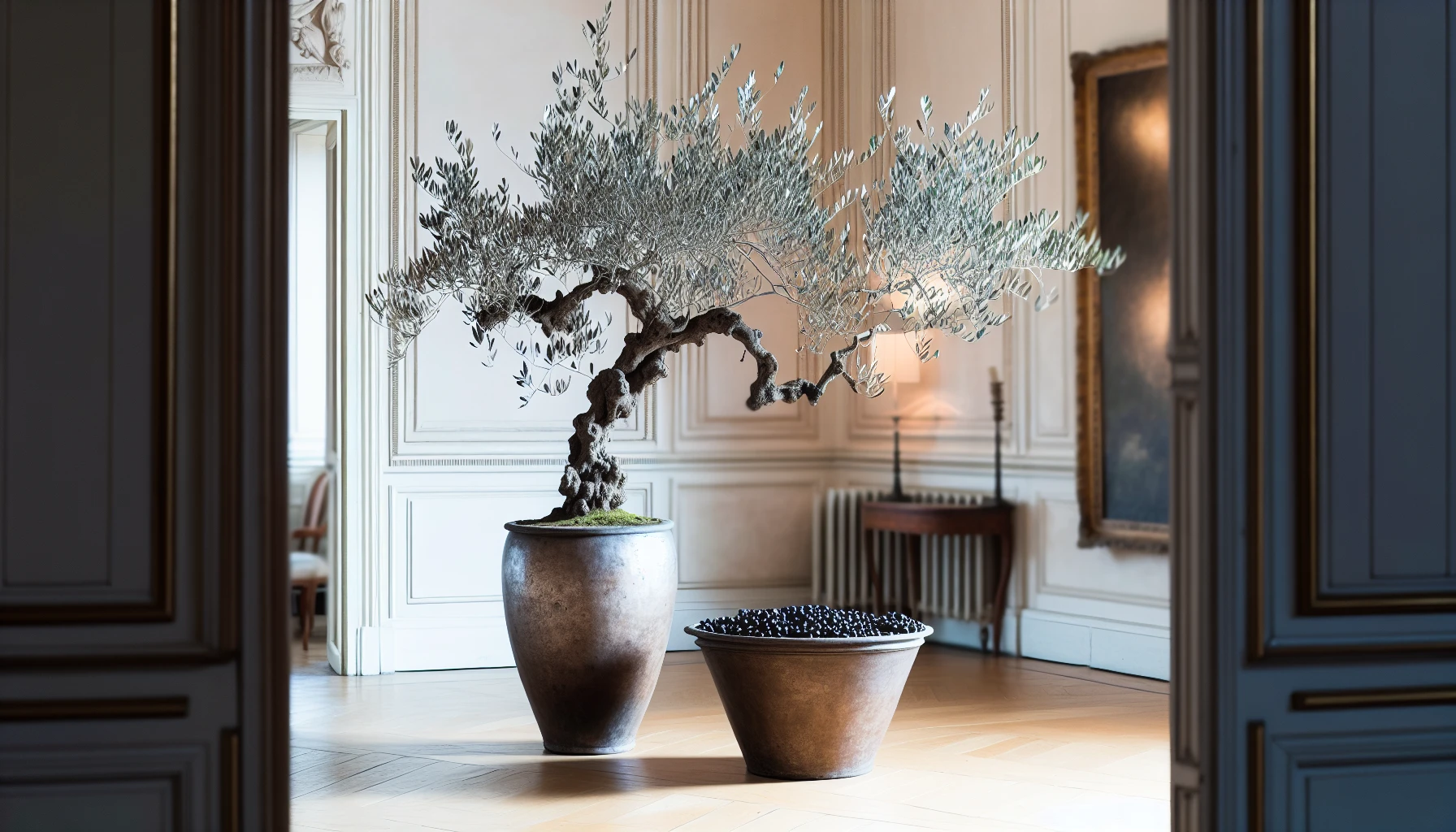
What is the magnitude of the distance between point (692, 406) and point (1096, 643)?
2231 mm

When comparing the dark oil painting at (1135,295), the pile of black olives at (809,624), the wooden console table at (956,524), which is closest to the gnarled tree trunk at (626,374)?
the pile of black olives at (809,624)

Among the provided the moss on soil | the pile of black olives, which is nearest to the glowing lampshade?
the moss on soil

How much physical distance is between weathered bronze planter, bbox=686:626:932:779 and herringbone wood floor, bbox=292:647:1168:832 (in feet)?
0.29

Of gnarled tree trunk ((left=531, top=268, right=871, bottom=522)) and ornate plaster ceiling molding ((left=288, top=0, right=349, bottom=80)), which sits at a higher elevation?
ornate plaster ceiling molding ((left=288, top=0, right=349, bottom=80))

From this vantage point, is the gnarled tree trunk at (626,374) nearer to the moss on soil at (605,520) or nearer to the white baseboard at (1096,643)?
the moss on soil at (605,520)

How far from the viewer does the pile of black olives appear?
4551 mm

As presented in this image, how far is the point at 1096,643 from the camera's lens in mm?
6582

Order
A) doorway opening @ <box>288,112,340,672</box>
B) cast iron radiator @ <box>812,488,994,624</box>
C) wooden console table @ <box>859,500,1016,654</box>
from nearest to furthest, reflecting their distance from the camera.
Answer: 1. wooden console table @ <box>859,500,1016,654</box>
2. cast iron radiator @ <box>812,488,994,624</box>
3. doorway opening @ <box>288,112,340,672</box>
